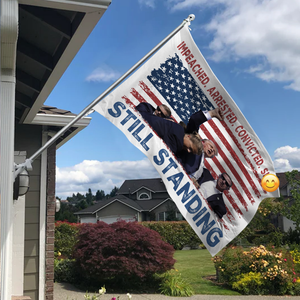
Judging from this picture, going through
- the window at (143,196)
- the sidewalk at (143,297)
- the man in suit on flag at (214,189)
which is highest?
the window at (143,196)

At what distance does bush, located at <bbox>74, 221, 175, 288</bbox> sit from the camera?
1112cm

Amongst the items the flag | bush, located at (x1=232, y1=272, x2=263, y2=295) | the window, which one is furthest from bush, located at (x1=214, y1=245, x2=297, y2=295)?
the window

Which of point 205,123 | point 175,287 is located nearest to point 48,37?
point 205,123

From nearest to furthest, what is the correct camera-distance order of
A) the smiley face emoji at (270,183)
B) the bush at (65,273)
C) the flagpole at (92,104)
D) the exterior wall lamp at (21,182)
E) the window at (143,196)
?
the flagpole at (92,104) → the exterior wall lamp at (21,182) → the smiley face emoji at (270,183) → the bush at (65,273) → the window at (143,196)

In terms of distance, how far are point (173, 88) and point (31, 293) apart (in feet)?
13.7

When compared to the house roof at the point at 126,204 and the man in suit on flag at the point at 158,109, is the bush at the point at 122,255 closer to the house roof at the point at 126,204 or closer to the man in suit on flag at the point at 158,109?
the man in suit on flag at the point at 158,109

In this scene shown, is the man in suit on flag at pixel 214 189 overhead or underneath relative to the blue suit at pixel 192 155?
underneath

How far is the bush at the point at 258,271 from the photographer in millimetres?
11211

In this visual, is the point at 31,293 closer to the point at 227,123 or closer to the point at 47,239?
the point at 47,239

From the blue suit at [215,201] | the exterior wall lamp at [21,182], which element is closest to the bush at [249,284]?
the blue suit at [215,201]

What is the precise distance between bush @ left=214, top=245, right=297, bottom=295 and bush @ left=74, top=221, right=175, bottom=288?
1956 millimetres

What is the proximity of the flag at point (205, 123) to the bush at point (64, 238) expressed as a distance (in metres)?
14.6

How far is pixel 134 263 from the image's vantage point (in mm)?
11078

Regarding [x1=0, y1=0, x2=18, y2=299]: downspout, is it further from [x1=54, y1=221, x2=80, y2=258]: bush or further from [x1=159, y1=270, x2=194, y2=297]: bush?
[x1=54, y1=221, x2=80, y2=258]: bush
